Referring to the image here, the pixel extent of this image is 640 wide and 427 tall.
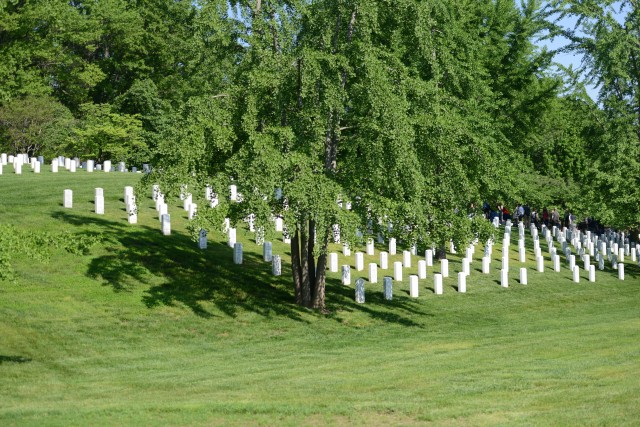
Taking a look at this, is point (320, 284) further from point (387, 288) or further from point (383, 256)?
point (383, 256)

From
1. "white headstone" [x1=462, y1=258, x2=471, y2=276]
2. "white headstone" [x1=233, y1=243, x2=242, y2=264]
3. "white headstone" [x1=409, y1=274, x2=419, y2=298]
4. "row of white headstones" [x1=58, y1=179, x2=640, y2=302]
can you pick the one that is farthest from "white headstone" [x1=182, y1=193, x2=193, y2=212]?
"white headstone" [x1=462, y1=258, x2=471, y2=276]

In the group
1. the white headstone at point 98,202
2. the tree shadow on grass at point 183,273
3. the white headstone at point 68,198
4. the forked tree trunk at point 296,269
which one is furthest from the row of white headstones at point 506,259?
the white headstone at point 68,198

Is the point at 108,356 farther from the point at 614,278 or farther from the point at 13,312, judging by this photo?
the point at 614,278

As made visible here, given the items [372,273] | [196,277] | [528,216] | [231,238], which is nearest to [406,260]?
[372,273]

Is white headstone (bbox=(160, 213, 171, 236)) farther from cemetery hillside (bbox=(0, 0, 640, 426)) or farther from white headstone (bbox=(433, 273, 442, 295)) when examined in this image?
white headstone (bbox=(433, 273, 442, 295))

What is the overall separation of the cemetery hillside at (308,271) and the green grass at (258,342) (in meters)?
0.08

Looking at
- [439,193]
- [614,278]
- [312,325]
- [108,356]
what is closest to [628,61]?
[614,278]

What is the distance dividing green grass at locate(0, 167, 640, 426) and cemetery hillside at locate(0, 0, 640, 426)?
76mm

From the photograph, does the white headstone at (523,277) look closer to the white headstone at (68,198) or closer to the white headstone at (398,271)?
the white headstone at (398,271)

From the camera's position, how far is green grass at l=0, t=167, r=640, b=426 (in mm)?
13195

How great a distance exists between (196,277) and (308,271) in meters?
3.09

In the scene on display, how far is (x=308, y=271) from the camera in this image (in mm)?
24734

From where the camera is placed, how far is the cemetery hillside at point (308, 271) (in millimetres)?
14523

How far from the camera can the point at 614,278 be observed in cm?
3778
